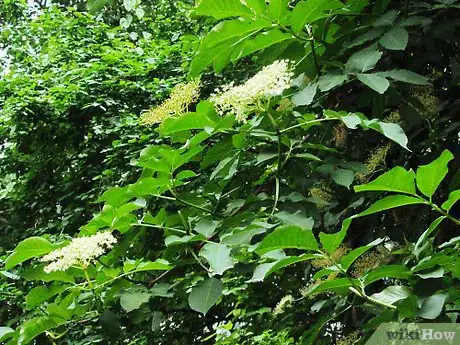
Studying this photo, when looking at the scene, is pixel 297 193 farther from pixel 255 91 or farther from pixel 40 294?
pixel 40 294

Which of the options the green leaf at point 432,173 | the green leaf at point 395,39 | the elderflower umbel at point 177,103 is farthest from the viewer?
the elderflower umbel at point 177,103

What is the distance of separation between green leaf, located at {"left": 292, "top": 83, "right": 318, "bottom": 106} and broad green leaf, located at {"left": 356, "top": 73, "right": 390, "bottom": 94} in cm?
7

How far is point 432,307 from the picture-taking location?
620 millimetres

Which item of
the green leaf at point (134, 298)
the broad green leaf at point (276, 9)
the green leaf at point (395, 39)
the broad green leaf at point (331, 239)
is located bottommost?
the green leaf at point (134, 298)

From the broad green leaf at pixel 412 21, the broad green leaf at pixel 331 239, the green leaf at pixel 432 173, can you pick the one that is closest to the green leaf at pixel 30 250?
the broad green leaf at pixel 331 239

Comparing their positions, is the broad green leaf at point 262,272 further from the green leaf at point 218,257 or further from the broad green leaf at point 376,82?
the broad green leaf at point 376,82

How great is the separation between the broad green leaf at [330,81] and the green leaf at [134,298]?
40 centimetres

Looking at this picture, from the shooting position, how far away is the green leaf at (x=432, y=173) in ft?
1.93

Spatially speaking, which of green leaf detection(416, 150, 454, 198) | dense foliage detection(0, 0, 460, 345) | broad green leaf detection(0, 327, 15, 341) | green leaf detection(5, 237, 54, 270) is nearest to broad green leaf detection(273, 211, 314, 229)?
dense foliage detection(0, 0, 460, 345)

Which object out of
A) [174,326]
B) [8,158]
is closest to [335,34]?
[174,326]

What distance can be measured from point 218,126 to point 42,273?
0.35 m

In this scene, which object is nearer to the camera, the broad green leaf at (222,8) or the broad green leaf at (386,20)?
the broad green leaf at (222,8)

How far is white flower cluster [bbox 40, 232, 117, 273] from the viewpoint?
828mm

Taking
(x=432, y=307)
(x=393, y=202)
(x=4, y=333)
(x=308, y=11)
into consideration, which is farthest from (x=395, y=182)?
(x=4, y=333)
